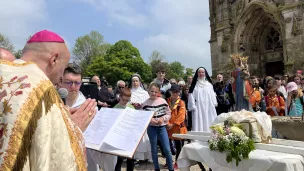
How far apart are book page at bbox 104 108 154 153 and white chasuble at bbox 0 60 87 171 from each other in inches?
51.7

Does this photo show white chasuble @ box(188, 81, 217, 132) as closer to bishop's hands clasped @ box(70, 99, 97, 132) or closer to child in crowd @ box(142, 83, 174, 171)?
child in crowd @ box(142, 83, 174, 171)

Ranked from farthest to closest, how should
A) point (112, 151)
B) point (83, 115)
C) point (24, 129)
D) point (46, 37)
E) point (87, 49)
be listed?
point (87, 49) → point (112, 151) → point (83, 115) → point (46, 37) → point (24, 129)

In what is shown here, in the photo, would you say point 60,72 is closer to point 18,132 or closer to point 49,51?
point 49,51

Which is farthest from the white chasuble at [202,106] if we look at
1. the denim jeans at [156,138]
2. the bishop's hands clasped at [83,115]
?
the bishop's hands clasped at [83,115]

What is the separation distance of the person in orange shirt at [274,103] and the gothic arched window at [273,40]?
39.7 ft

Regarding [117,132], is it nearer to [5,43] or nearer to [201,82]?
[201,82]

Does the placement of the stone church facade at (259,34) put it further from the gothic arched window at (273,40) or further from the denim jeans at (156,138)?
the denim jeans at (156,138)

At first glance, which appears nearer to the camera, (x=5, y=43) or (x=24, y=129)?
(x=24, y=129)

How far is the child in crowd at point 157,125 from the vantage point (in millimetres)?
5762

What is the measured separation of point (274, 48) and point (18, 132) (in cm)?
2024

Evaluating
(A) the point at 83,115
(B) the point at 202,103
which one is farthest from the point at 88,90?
(A) the point at 83,115

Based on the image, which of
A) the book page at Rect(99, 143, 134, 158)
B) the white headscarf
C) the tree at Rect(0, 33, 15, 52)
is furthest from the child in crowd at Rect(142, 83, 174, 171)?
the tree at Rect(0, 33, 15, 52)

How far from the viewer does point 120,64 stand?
47625mm

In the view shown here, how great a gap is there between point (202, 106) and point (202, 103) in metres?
0.08
